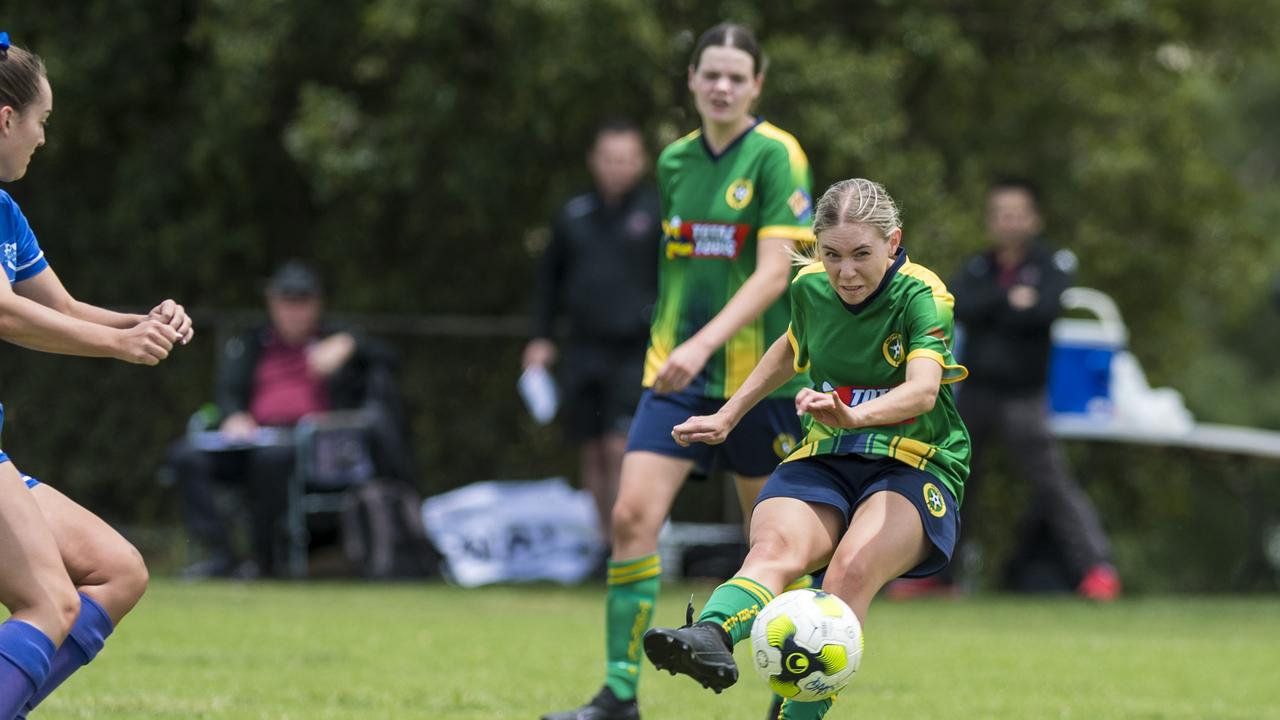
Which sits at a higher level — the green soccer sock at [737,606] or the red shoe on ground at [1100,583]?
the green soccer sock at [737,606]

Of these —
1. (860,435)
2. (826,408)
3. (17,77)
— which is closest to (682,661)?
(826,408)

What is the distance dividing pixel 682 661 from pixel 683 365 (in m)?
1.67

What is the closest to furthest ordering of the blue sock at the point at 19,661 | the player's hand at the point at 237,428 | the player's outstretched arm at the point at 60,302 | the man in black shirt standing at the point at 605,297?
the blue sock at the point at 19,661
the player's outstretched arm at the point at 60,302
the man in black shirt standing at the point at 605,297
the player's hand at the point at 237,428

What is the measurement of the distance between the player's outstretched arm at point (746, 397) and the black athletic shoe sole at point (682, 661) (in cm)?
76

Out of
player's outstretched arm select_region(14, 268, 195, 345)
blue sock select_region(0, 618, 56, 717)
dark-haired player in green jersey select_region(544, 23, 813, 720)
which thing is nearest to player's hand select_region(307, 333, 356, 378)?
dark-haired player in green jersey select_region(544, 23, 813, 720)

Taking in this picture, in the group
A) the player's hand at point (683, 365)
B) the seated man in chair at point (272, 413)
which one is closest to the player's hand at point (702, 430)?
the player's hand at point (683, 365)

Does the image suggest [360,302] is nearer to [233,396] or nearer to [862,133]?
[233,396]

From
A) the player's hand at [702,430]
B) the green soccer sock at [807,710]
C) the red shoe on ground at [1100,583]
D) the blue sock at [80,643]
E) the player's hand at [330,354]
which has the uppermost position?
the player's hand at [702,430]

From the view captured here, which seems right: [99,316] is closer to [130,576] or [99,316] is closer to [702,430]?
[130,576]

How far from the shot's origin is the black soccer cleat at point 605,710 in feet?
20.9

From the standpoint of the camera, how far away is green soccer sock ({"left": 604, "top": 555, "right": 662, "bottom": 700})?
6.51 metres

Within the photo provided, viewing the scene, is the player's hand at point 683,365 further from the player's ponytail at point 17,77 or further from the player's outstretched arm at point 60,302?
the player's ponytail at point 17,77

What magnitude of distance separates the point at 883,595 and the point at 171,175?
22.2 feet

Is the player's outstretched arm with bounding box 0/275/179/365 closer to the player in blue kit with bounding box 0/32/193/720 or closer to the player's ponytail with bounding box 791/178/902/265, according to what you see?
the player in blue kit with bounding box 0/32/193/720
